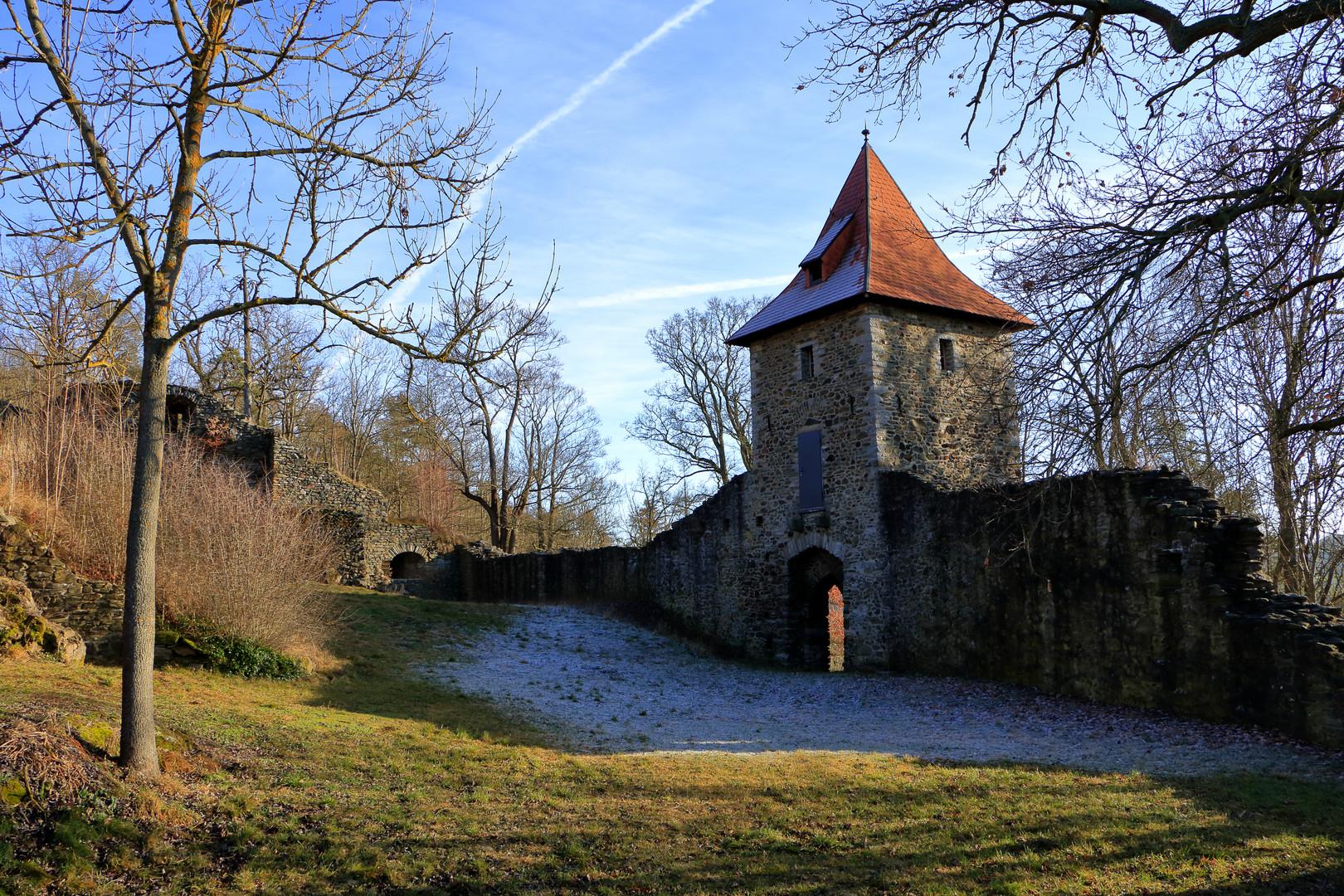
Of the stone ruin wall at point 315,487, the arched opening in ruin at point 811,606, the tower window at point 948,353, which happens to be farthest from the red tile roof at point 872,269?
the stone ruin wall at point 315,487

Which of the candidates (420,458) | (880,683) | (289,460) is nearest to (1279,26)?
(880,683)

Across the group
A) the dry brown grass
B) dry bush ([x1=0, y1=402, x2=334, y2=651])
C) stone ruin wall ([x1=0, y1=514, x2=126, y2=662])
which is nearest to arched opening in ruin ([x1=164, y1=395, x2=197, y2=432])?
dry bush ([x1=0, y1=402, x2=334, y2=651])

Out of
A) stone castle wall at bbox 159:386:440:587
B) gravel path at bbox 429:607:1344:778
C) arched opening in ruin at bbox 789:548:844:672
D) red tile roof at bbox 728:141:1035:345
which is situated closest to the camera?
gravel path at bbox 429:607:1344:778

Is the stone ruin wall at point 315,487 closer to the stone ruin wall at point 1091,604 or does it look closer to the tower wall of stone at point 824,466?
the tower wall of stone at point 824,466

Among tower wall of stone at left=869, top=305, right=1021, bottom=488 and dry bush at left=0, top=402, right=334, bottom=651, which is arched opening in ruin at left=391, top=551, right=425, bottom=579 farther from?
tower wall of stone at left=869, top=305, right=1021, bottom=488

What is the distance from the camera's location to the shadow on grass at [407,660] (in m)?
9.54

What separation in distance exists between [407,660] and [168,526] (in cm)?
444

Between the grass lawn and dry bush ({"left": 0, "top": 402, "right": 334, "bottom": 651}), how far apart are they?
6.70 ft

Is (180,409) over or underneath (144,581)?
over

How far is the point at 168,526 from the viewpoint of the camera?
10242mm

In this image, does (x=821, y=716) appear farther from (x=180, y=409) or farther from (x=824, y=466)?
(x=180, y=409)

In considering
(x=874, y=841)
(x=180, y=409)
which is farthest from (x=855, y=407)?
(x=180, y=409)

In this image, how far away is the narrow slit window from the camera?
644 inches

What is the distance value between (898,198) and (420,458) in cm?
2567
